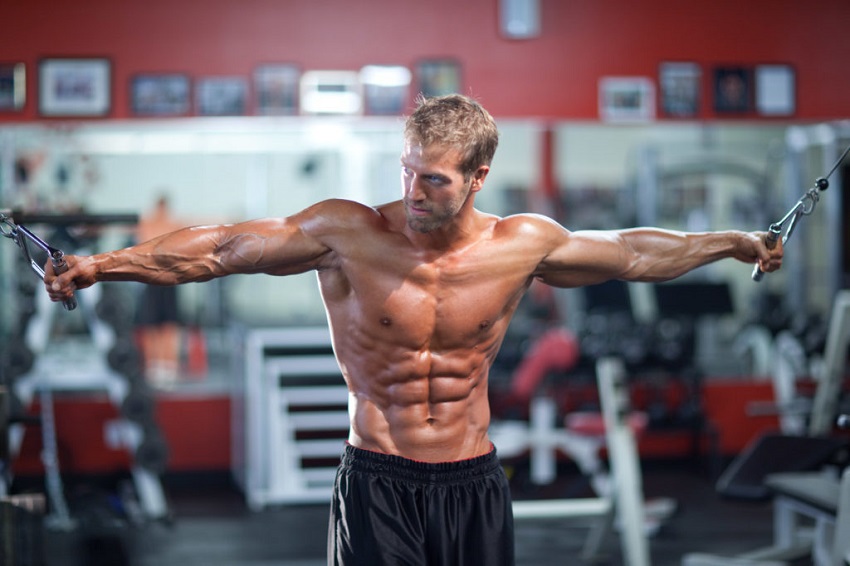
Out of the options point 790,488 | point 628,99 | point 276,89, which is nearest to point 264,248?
point 790,488

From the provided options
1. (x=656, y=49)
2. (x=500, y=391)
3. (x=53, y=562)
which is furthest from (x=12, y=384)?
(x=656, y=49)

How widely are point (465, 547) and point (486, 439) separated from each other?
246 millimetres

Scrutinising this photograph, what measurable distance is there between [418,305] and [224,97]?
3.89 m

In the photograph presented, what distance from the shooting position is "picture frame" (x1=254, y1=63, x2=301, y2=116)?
562 cm

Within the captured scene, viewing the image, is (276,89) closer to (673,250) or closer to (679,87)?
(679,87)

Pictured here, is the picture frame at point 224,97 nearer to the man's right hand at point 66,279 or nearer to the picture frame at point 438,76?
the picture frame at point 438,76

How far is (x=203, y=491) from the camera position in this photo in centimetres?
541

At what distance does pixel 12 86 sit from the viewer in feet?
18.1

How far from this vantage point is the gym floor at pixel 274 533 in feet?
13.5

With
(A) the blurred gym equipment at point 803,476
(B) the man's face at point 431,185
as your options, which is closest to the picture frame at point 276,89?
(A) the blurred gym equipment at point 803,476

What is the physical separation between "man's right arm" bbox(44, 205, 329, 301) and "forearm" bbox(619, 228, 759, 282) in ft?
2.30

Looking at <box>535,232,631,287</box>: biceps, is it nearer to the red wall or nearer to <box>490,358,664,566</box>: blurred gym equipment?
<box>490,358,664,566</box>: blurred gym equipment

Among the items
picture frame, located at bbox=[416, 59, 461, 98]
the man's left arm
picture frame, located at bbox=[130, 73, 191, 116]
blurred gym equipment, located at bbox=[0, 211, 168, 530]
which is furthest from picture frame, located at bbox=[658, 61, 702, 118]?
the man's left arm

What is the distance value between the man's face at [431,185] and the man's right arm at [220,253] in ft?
0.69
